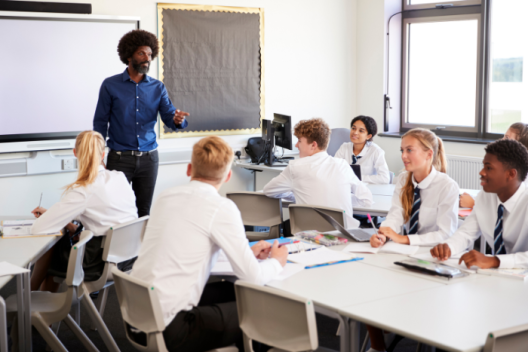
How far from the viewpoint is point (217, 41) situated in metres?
5.92

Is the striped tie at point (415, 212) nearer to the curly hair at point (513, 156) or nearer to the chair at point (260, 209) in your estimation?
the curly hair at point (513, 156)

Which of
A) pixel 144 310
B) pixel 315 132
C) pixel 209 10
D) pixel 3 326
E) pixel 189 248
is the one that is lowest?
pixel 3 326

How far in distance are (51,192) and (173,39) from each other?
6.30 feet

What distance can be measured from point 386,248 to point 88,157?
1.65 meters

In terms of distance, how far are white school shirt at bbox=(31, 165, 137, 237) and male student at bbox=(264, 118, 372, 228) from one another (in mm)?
1044

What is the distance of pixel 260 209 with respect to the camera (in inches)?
152

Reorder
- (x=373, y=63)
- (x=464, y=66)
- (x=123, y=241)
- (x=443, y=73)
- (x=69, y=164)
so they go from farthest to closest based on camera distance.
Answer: (x=373, y=63) < (x=443, y=73) < (x=464, y=66) < (x=69, y=164) < (x=123, y=241)

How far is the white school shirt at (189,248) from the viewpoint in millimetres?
1967

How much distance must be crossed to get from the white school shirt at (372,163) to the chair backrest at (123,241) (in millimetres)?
2302

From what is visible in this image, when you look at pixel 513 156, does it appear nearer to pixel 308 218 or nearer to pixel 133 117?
pixel 308 218

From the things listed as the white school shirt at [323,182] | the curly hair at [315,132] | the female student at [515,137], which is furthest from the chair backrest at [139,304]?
the female student at [515,137]

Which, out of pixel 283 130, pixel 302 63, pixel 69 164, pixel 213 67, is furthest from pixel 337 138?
pixel 69 164

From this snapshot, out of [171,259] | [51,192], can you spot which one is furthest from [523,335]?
[51,192]

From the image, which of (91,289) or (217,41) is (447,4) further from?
(91,289)
